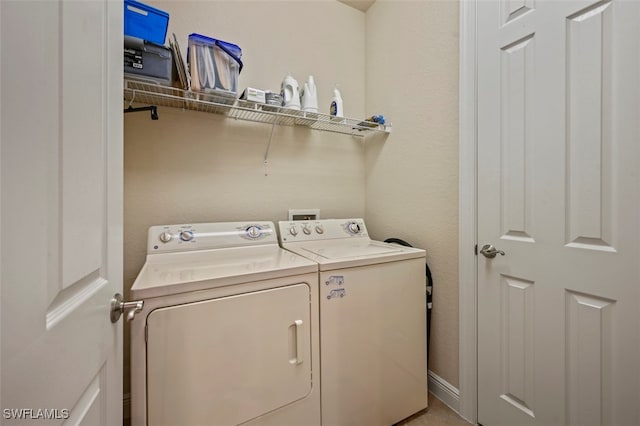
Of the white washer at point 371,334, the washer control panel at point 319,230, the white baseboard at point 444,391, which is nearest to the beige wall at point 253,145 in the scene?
the washer control panel at point 319,230

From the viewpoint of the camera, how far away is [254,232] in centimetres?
162

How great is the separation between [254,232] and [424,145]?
Result: 4.19 ft

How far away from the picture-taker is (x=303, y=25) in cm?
202

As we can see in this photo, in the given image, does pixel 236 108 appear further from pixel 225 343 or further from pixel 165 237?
pixel 225 343

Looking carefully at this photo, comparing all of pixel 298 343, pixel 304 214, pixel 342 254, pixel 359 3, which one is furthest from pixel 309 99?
pixel 298 343

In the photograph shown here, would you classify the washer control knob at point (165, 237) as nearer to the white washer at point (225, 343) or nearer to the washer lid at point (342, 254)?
the white washer at point (225, 343)

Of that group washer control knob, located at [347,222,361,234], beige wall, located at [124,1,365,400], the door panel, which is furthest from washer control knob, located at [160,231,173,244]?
washer control knob, located at [347,222,361,234]

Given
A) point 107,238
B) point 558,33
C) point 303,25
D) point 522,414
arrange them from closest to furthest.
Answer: point 107,238
point 558,33
point 522,414
point 303,25

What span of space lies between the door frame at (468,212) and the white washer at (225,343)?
886mm

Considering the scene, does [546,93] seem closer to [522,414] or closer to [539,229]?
[539,229]

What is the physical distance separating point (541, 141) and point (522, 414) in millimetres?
1303

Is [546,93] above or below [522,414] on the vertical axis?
above

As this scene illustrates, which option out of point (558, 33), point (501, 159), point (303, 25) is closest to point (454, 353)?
point (501, 159)

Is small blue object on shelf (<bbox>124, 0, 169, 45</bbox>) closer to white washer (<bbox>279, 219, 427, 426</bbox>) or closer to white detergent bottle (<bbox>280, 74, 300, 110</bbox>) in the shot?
white detergent bottle (<bbox>280, 74, 300, 110</bbox>)
